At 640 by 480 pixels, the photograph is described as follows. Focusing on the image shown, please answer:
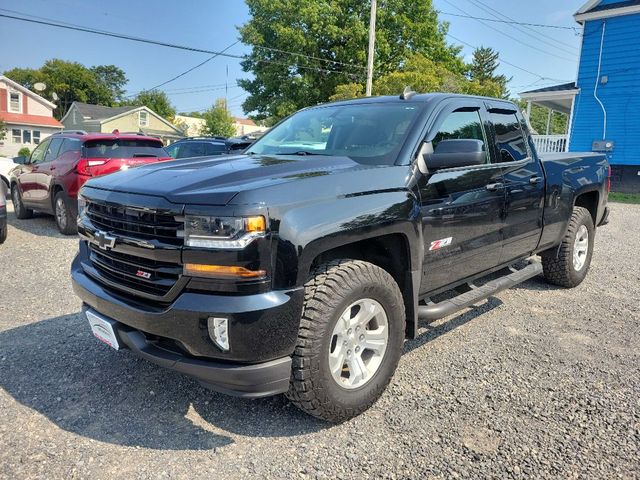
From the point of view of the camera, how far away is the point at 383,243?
311cm

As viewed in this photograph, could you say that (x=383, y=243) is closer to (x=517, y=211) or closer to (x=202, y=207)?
(x=202, y=207)

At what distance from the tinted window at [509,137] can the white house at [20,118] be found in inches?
1928

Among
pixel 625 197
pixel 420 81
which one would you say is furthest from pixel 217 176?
pixel 420 81

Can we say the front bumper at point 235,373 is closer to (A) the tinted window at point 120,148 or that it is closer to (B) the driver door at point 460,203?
(B) the driver door at point 460,203

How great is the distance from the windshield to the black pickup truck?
0.05 ft

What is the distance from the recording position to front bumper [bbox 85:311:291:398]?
238 centimetres

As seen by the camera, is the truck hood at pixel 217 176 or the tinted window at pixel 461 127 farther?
the tinted window at pixel 461 127

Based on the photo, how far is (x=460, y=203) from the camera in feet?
11.6

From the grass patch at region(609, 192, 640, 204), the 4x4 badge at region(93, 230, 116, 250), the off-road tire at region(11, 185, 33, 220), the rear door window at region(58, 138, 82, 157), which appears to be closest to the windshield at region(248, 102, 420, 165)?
the 4x4 badge at region(93, 230, 116, 250)

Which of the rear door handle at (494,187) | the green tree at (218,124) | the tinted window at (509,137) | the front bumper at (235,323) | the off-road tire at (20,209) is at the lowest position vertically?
the off-road tire at (20,209)

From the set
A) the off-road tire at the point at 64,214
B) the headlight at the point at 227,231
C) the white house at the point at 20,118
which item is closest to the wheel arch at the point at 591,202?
the headlight at the point at 227,231

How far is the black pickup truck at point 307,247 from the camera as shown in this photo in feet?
7.79

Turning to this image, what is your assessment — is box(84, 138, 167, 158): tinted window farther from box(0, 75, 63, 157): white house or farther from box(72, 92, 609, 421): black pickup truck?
box(0, 75, 63, 157): white house

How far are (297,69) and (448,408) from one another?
104ft
